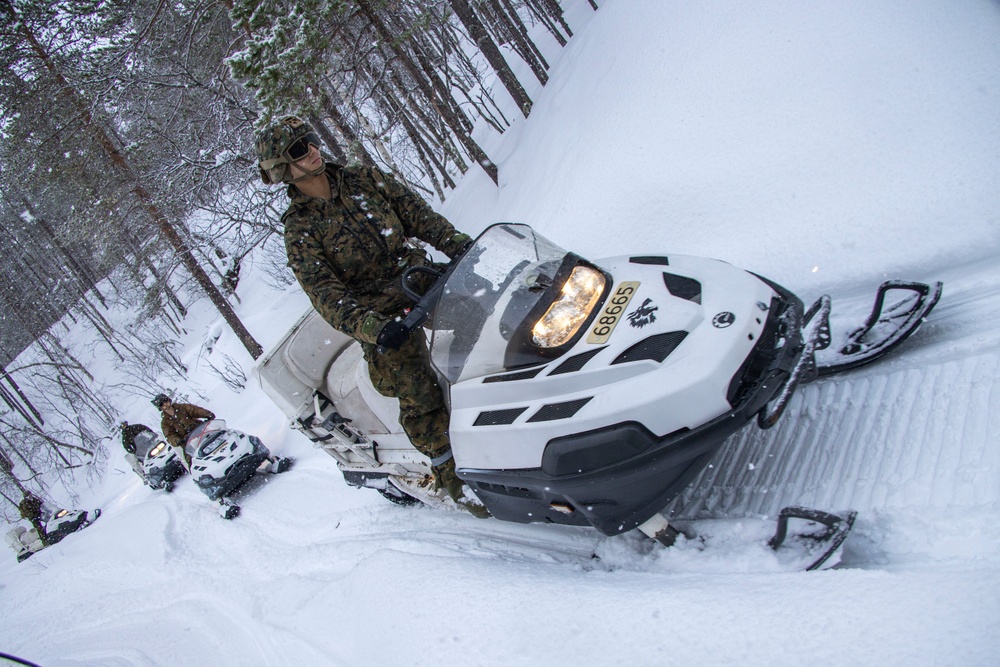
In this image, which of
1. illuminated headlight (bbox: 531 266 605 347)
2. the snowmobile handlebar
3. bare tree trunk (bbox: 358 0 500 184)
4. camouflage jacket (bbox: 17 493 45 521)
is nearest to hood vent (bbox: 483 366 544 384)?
illuminated headlight (bbox: 531 266 605 347)

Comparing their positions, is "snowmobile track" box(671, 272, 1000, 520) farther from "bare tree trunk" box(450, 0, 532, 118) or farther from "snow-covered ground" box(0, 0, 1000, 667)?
"bare tree trunk" box(450, 0, 532, 118)

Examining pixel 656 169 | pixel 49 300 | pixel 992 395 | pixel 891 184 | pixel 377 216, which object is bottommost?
pixel 992 395

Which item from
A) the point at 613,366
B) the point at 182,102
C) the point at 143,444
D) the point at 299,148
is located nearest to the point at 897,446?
the point at 613,366

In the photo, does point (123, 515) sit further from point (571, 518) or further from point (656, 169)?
point (656, 169)

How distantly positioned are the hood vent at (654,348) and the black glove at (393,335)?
3.06 ft

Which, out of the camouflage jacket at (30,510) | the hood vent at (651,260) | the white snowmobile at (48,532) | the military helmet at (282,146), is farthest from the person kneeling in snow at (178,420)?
the hood vent at (651,260)

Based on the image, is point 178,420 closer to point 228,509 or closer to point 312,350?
point 228,509

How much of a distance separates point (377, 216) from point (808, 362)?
7.41 ft

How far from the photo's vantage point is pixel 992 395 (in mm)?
2129

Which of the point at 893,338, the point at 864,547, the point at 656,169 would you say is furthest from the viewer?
the point at 656,169

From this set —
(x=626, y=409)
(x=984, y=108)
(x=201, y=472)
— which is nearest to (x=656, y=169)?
(x=984, y=108)

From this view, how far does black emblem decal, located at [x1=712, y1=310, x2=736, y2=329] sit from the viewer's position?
6.53 ft

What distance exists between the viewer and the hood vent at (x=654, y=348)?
199 cm

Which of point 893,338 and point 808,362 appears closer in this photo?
point 808,362
